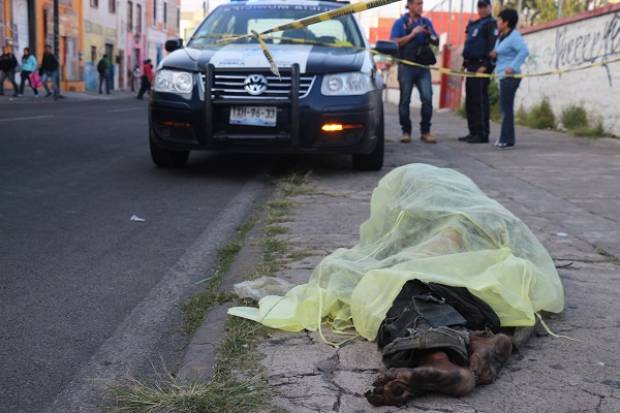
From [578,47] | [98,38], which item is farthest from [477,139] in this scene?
[98,38]

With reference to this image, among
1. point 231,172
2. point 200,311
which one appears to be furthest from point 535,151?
A: point 200,311

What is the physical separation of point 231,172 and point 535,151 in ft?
13.9

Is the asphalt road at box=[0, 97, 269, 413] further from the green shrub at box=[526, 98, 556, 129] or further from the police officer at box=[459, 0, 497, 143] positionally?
the green shrub at box=[526, 98, 556, 129]

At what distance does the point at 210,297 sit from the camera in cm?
316

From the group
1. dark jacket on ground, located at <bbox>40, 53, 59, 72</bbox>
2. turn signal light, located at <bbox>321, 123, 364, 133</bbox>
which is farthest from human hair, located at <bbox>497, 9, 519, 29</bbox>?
dark jacket on ground, located at <bbox>40, 53, 59, 72</bbox>

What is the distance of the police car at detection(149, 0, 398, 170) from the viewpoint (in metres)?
6.24

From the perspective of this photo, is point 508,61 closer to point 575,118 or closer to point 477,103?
point 477,103

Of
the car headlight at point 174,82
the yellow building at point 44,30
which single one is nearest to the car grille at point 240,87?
the car headlight at point 174,82

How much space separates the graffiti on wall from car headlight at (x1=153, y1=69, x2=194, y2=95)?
7687 mm

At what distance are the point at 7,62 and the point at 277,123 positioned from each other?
20.2 m

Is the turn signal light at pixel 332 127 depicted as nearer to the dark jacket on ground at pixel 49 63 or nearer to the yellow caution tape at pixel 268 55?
the yellow caution tape at pixel 268 55

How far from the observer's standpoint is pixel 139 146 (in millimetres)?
9312

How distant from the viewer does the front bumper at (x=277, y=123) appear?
6.26m

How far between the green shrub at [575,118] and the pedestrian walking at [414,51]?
368cm
